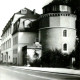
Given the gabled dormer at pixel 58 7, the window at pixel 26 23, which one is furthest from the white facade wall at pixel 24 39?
the gabled dormer at pixel 58 7

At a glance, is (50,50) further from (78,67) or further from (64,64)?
(78,67)

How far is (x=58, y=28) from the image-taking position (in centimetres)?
5216

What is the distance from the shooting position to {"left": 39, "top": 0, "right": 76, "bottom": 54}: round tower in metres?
51.8

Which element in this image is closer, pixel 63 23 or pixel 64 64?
pixel 64 64

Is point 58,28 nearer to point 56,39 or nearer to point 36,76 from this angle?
point 56,39

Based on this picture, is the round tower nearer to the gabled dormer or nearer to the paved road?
the gabled dormer

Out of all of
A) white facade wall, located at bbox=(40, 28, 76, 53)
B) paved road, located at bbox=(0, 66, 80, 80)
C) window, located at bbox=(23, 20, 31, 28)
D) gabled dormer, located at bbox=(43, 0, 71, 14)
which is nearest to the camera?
paved road, located at bbox=(0, 66, 80, 80)

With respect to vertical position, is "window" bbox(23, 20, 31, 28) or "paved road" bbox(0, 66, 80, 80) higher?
"window" bbox(23, 20, 31, 28)

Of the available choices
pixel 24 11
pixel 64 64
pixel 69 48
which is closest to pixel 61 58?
pixel 64 64

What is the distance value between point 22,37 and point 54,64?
19.5 meters

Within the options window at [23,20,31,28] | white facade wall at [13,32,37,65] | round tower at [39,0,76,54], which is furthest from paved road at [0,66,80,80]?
white facade wall at [13,32,37,65]

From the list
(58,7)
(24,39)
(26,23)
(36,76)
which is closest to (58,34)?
(58,7)

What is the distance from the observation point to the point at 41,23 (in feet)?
181

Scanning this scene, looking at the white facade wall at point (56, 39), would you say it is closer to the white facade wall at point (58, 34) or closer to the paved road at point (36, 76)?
the white facade wall at point (58, 34)
